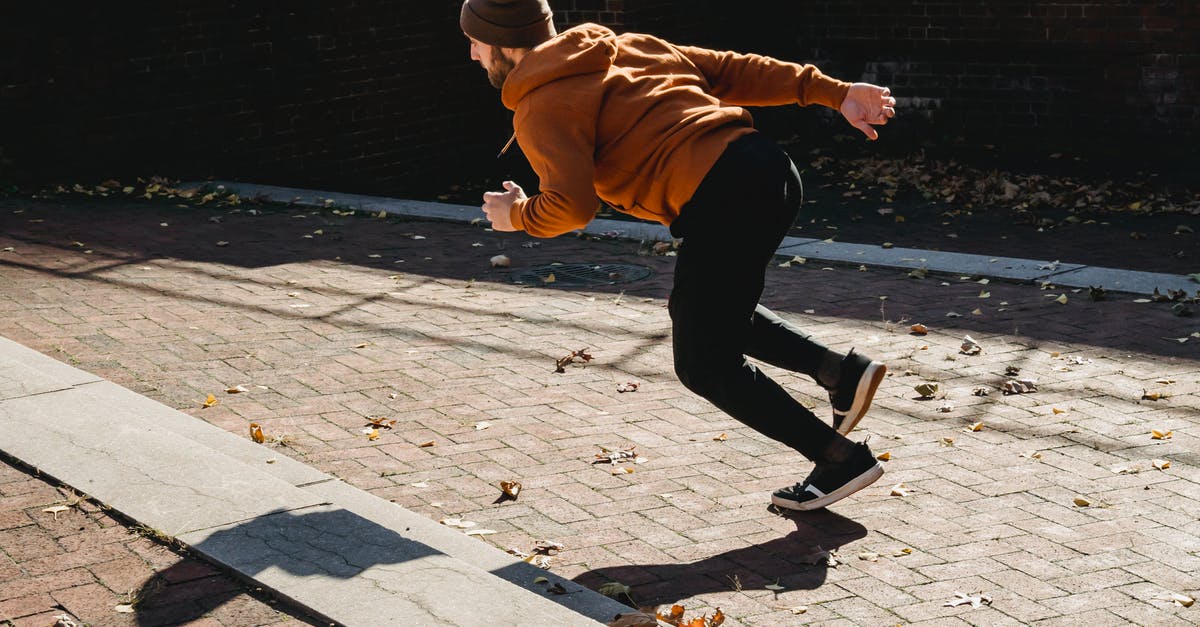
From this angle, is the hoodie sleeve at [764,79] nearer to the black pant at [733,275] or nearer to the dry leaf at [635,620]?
the black pant at [733,275]

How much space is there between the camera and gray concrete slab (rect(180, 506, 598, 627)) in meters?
3.45

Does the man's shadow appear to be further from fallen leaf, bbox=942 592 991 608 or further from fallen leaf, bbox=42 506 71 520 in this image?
fallen leaf, bbox=42 506 71 520

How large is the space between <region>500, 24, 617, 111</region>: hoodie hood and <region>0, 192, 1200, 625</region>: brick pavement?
4.59ft

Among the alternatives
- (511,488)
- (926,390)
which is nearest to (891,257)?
(926,390)

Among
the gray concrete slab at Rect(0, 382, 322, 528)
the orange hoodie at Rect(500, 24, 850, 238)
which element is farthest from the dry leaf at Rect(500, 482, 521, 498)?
the orange hoodie at Rect(500, 24, 850, 238)

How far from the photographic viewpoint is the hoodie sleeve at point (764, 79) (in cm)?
436

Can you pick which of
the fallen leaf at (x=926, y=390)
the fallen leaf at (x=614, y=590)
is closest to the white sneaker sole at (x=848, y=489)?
the fallen leaf at (x=614, y=590)

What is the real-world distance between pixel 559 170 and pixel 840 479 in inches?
54.1

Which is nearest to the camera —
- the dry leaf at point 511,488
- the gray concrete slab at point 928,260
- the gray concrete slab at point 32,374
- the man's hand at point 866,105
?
the man's hand at point 866,105

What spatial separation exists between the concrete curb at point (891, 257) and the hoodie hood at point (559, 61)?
4666 mm

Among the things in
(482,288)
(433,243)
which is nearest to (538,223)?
(482,288)

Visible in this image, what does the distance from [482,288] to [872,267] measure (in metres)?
2.42

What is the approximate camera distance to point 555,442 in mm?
5172

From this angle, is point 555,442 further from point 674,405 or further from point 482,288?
point 482,288
